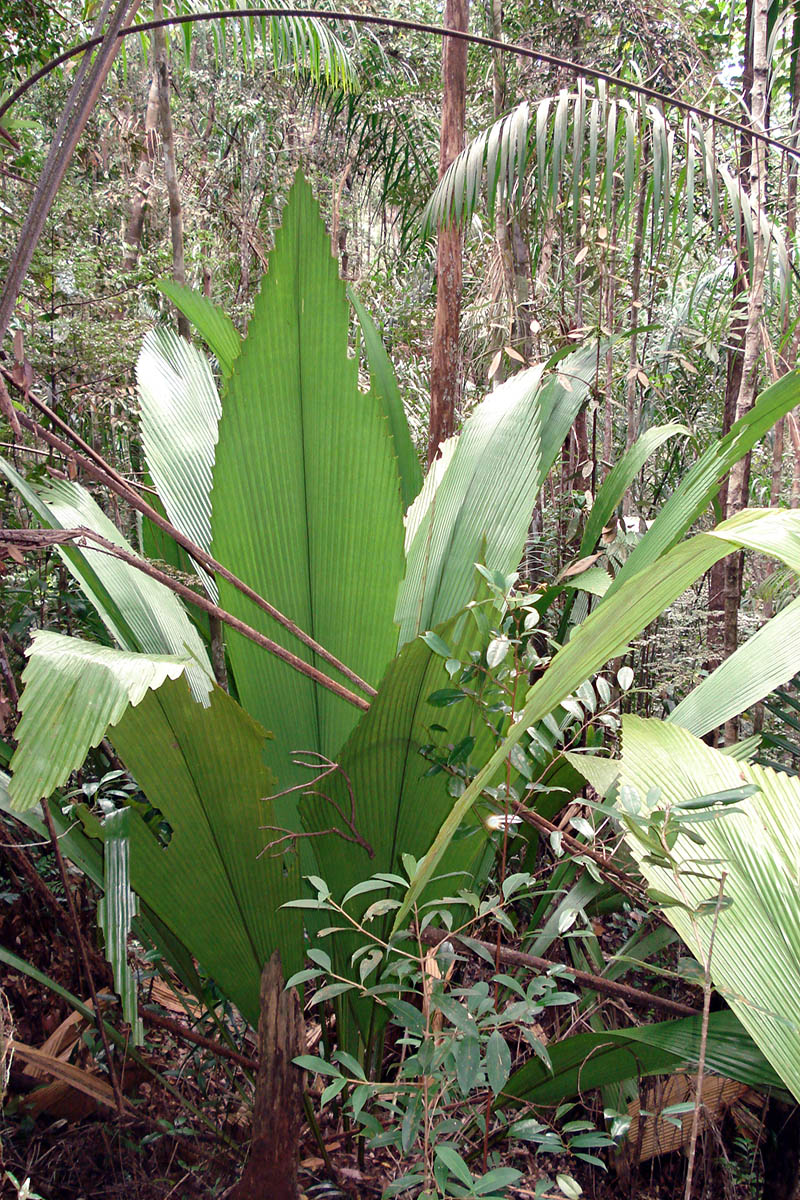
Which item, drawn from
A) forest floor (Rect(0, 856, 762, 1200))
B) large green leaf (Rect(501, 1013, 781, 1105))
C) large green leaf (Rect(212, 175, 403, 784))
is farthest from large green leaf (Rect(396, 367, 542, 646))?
forest floor (Rect(0, 856, 762, 1200))

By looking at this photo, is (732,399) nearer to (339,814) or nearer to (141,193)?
(339,814)

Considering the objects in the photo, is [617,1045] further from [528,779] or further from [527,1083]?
[528,779]

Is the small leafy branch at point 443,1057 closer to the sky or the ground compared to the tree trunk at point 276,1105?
closer to the sky

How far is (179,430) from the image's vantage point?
4.09 feet

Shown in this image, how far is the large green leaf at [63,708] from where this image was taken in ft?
1.91

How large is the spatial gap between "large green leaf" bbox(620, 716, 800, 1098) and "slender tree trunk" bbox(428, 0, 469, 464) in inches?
63.3

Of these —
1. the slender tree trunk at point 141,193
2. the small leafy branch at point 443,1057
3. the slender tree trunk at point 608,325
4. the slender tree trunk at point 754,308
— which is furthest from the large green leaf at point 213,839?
the slender tree trunk at point 141,193

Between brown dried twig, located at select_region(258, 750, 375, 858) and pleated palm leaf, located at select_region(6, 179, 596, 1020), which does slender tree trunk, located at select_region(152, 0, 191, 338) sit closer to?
pleated palm leaf, located at select_region(6, 179, 596, 1020)

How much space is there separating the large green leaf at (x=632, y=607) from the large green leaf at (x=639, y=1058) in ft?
1.44

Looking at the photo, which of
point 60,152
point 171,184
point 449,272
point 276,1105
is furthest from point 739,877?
point 449,272

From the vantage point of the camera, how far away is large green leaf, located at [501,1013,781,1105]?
2.66ft

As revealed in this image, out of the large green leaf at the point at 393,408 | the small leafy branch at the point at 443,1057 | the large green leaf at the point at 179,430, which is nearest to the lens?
the small leafy branch at the point at 443,1057

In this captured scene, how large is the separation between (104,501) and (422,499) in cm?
180

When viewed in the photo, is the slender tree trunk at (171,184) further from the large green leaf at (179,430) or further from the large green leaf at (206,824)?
the large green leaf at (206,824)
